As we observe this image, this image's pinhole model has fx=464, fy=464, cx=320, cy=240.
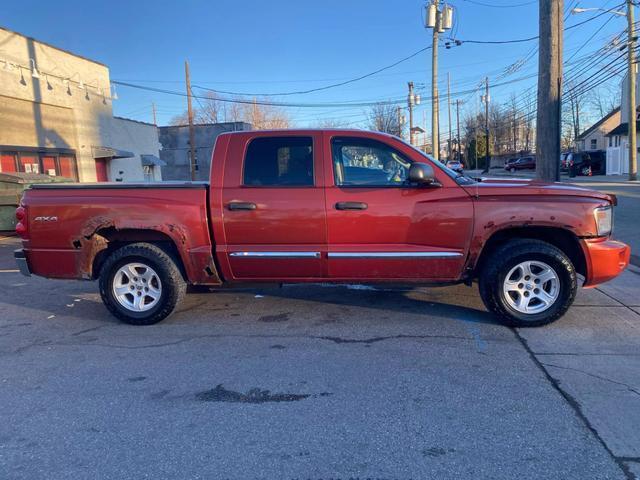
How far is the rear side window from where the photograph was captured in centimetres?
479

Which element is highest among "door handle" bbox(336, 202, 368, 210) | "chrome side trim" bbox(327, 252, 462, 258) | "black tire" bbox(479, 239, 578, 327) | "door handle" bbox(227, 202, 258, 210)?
"door handle" bbox(227, 202, 258, 210)

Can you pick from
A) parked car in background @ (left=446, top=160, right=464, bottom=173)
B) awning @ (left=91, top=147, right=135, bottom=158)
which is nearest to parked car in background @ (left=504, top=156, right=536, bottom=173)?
parked car in background @ (left=446, top=160, right=464, bottom=173)

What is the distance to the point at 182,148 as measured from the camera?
45938 millimetres

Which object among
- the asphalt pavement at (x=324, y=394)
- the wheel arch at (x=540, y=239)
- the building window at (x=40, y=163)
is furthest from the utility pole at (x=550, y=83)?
the building window at (x=40, y=163)

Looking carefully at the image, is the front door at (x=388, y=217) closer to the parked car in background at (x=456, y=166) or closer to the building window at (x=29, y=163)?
the parked car in background at (x=456, y=166)

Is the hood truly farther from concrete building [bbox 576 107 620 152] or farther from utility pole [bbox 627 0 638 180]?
concrete building [bbox 576 107 620 152]

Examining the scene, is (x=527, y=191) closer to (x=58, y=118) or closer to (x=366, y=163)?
(x=366, y=163)

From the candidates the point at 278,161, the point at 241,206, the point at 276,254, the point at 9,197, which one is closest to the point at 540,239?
the point at 276,254

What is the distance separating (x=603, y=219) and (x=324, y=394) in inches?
128

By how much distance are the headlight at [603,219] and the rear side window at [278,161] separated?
2835 mm

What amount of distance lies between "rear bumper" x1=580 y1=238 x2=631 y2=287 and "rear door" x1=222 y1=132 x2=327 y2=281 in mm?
2589

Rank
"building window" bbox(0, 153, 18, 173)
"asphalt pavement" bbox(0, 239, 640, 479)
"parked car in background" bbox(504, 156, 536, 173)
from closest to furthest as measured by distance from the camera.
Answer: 1. "asphalt pavement" bbox(0, 239, 640, 479)
2. "building window" bbox(0, 153, 18, 173)
3. "parked car in background" bbox(504, 156, 536, 173)

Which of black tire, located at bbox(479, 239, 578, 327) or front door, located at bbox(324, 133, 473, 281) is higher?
front door, located at bbox(324, 133, 473, 281)

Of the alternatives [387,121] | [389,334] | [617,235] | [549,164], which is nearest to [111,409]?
[389,334]
